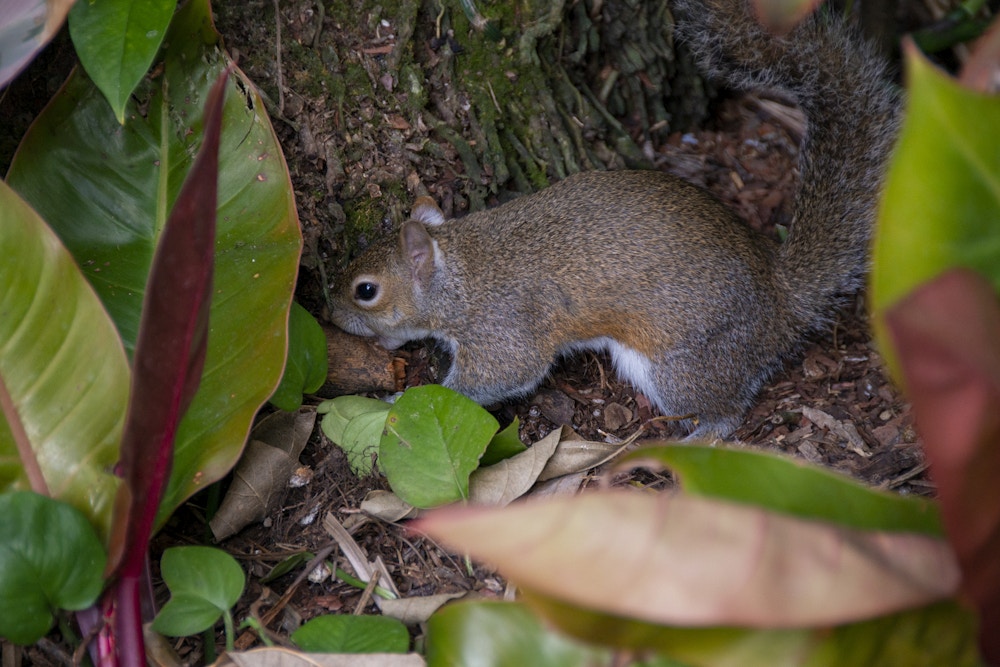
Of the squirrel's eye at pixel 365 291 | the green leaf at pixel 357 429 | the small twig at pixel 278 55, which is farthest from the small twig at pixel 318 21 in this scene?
the green leaf at pixel 357 429

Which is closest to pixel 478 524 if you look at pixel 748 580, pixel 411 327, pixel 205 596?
pixel 748 580

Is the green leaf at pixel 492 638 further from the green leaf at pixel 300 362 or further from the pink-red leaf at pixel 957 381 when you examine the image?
the green leaf at pixel 300 362

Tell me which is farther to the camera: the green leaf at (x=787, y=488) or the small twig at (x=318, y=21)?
the small twig at (x=318, y=21)

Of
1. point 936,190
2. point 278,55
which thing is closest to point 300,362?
point 278,55

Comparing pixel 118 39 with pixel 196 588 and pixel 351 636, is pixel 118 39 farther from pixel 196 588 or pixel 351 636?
pixel 351 636

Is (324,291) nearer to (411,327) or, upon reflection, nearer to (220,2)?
(411,327)

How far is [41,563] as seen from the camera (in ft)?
5.32

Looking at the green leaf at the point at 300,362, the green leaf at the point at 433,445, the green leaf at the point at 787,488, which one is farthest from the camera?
the green leaf at the point at 300,362

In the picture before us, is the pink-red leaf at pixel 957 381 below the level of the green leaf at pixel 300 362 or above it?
above

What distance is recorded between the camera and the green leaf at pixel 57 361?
1769 millimetres

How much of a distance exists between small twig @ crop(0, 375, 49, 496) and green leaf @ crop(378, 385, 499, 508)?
75 cm

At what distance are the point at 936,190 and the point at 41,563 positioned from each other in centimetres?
160

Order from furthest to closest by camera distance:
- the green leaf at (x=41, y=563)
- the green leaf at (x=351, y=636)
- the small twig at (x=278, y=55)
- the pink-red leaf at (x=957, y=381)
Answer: the small twig at (x=278, y=55) < the green leaf at (x=351, y=636) < the green leaf at (x=41, y=563) < the pink-red leaf at (x=957, y=381)

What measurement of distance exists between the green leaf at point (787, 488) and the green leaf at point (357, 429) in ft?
4.29
